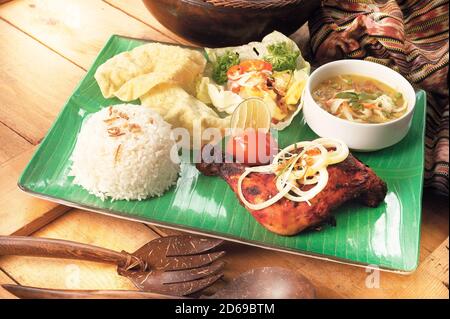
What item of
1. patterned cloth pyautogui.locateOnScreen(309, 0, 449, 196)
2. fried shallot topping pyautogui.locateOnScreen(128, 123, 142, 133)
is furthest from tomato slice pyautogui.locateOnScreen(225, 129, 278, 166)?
patterned cloth pyautogui.locateOnScreen(309, 0, 449, 196)

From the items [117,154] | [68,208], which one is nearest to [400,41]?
[117,154]

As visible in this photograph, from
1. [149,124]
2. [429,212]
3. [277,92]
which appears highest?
[149,124]

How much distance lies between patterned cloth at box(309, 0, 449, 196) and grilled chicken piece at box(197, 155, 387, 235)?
55 cm

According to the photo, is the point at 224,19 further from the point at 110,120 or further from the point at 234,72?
the point at 110,120

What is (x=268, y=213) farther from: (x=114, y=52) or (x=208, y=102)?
(x=114, y=52)

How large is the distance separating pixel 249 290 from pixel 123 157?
75 cm

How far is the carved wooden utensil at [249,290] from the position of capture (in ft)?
6.37

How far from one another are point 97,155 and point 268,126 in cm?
74

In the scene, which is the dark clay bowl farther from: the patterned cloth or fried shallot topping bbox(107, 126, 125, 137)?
fried shallot topping bbox(107, 126, 125, 137)

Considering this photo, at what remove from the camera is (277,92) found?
111 inches

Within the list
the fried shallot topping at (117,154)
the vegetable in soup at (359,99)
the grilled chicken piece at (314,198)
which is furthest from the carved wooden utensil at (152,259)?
the vegetable in soup at (359,99)

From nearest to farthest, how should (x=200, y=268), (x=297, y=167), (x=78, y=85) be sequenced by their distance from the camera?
(x=200, y=268) → (x=297, y=167) → (x=78, y=85)
